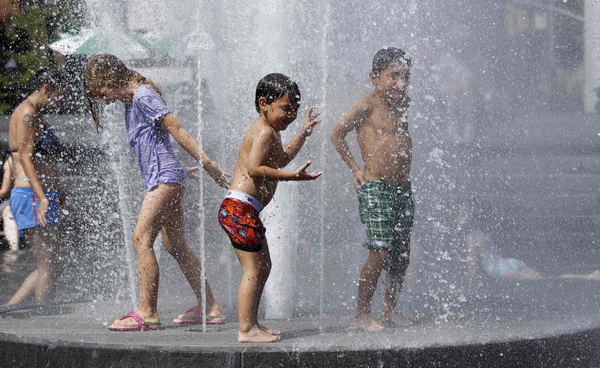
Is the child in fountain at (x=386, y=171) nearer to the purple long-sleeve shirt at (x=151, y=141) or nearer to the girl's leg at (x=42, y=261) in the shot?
the purple long-sleeve shirt at (x=151, y=141)

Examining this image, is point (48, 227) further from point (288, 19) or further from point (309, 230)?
point (309, 230)

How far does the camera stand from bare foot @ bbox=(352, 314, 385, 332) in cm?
417

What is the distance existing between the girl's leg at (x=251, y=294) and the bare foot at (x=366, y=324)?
24.7 inches

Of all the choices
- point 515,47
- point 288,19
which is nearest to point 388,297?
point 288,19

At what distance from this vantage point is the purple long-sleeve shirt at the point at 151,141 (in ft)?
13.7

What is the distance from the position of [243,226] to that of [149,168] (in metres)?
0.72

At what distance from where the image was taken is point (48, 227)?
5316mm

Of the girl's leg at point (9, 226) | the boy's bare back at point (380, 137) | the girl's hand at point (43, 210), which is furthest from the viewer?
the girl's leg at point (9, 226)

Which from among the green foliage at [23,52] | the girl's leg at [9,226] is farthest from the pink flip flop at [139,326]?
the green foliage at [23,52]

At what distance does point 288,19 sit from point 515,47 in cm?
719

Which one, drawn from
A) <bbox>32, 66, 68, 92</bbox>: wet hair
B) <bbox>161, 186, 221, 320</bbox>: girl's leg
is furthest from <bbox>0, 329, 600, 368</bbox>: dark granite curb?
<bbox>32, 66, 68, 92</bbox>: wet hair

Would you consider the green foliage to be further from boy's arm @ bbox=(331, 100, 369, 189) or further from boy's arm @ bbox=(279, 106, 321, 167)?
boy's arm @ bbox=(279, 106, 321, 167)

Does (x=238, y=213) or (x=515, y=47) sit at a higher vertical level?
(x=515, y=47)

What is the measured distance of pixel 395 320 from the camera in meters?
4.39
